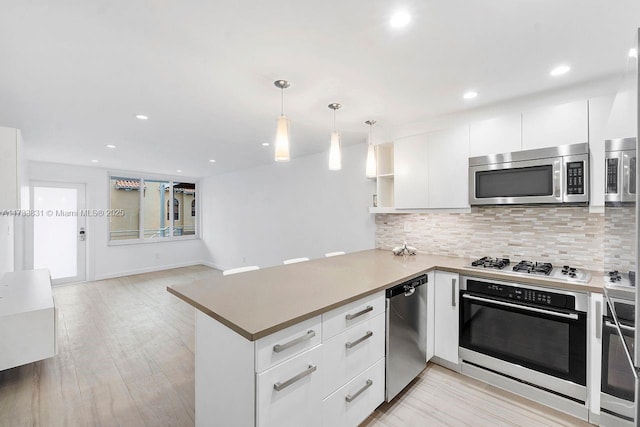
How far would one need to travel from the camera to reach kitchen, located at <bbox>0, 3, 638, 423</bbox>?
1565mm

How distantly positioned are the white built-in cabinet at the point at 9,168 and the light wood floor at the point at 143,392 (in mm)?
1518

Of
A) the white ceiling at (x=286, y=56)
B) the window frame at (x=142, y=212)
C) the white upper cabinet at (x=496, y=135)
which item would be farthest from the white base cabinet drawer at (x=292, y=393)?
the window frame at (x=142, y=212)

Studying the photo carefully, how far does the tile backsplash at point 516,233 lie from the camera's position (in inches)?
88.4

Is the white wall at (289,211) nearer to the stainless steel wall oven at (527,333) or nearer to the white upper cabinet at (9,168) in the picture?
the stainless steel wall oven at (527,333)

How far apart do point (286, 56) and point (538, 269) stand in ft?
8.10

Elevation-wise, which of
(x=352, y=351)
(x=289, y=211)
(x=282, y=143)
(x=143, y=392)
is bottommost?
(x=143, y=392)

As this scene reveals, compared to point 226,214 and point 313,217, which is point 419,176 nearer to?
point 313,217

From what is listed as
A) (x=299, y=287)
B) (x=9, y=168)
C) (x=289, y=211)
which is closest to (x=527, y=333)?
(x=299, y=287)

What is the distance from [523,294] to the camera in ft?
6.73

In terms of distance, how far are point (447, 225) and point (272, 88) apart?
2250mm

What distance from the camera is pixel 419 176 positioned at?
2914 millimetres

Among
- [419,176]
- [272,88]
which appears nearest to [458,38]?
[272,88]

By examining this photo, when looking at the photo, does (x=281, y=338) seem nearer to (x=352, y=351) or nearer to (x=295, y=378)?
(x=295, y=378)

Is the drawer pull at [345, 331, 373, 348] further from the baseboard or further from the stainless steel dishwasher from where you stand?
the baseboard
